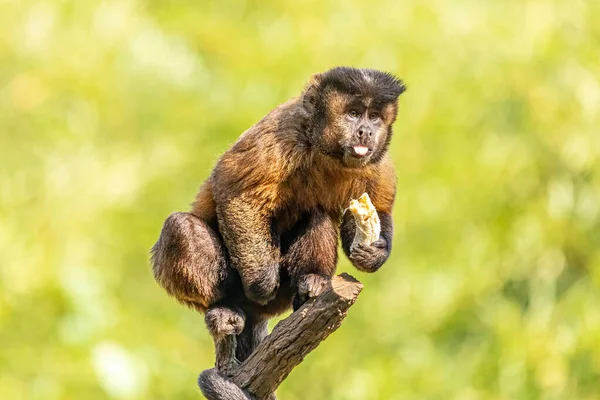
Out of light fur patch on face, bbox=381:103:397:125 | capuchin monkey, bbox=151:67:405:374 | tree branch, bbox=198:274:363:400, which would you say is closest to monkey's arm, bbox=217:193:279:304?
capuchin monkey, bbox=151:67:405:374

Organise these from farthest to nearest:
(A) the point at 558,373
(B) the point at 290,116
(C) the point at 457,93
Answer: (C) the point at 457,93, (A) the point at 558,373, (B) the point at 290,116

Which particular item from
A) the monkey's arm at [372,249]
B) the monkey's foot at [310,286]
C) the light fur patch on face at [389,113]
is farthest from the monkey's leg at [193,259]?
the light fur patch on face at [389,113]

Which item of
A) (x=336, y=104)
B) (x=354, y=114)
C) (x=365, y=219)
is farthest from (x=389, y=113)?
(x=365, y=219)

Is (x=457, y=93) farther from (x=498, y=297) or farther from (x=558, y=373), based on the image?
(x=558, y=373)

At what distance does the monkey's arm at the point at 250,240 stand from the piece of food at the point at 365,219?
553 mm

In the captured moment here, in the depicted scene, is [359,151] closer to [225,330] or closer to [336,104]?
[336,104]

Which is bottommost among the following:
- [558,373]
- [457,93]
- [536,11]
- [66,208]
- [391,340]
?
[558,373]

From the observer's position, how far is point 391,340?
14711 mm

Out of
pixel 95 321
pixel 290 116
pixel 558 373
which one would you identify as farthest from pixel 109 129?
pixel 290 116

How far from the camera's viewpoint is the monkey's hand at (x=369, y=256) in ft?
22.4

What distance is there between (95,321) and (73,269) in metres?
0.73

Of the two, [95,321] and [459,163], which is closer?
[95,321]

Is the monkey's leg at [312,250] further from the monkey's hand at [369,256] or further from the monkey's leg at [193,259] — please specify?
the monkey's leg at [193,259]

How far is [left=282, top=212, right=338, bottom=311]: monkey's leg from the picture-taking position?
6.98 meters
